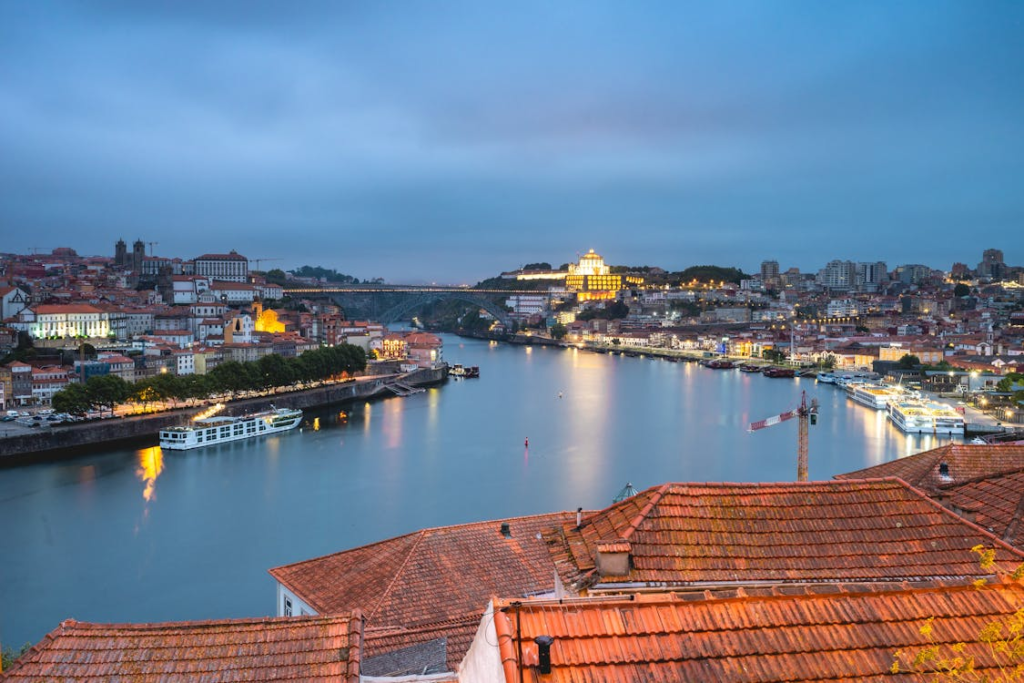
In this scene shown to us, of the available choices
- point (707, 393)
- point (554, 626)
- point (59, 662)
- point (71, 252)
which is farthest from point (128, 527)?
point (71, 252)

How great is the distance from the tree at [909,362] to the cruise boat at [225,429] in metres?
9.80

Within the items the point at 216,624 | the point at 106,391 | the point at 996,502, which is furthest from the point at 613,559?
the point at 106,391

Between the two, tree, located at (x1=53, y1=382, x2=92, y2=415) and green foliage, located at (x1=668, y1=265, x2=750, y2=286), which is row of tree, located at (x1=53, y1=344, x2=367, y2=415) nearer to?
tree, located at (x1=53, y1=382, x2=92, y2=415)

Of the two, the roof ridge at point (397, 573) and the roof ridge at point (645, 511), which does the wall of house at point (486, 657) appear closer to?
the roof ridge at point (645, 511)

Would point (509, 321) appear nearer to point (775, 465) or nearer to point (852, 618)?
point (775, 465)

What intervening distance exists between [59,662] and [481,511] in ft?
14.6

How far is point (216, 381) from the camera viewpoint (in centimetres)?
992

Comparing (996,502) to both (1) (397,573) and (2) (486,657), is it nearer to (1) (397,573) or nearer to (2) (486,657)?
(2) (486,657)

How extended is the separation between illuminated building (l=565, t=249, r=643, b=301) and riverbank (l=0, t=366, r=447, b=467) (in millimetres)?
23726

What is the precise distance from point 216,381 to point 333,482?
4.19 meters

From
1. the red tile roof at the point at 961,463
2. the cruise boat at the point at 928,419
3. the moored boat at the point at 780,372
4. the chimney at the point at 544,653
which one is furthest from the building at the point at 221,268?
the chimney at the point at 544,653

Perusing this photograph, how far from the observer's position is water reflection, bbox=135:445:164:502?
6015mm

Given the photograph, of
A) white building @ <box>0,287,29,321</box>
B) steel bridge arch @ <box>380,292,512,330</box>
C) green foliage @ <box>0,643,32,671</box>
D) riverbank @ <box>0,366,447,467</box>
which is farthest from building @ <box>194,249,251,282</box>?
green foliage @ <box>0,643,32,671</box>

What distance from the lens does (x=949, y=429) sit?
27.9 ft
